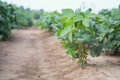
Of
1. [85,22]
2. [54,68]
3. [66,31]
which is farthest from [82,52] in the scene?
[54,68]

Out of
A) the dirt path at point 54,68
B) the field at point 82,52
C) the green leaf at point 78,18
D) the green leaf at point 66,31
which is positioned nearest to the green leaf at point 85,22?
the field at point 82,52

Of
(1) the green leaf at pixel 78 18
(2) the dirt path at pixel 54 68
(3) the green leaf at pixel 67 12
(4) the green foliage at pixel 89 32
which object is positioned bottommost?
(2) the dirt path at pixel 54 68

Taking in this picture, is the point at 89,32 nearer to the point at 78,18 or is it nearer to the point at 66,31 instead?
the point at 78,18

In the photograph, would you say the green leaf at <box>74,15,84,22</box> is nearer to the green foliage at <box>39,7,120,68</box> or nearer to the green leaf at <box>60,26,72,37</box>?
the green foliage at <box>39,7,120,68</box>

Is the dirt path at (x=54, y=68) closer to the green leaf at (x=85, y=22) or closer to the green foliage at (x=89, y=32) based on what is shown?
the green foliage at (x=89, y=32)

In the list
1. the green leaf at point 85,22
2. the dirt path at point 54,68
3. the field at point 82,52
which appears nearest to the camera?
the green leaf at point 85,22

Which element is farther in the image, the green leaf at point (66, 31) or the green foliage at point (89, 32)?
the green foliage at point (89, 32)

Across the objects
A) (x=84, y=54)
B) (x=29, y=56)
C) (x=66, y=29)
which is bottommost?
(x=29, y=56)

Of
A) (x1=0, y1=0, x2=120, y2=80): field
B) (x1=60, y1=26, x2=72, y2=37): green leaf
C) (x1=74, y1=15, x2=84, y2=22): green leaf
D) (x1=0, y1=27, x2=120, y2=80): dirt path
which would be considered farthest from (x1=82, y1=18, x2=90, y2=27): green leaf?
(x1=0, y1=27, x2=120, y2=80): dirt path

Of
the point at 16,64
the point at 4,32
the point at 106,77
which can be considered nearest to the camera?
the point at 106,77

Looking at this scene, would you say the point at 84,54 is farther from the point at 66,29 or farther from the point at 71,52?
the point at 66,29

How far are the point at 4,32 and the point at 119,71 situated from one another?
22.8 feet

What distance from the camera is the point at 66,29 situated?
526 centimetres

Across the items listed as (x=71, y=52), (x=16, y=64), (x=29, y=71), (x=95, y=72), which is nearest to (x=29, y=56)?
(x=16, y=64)
